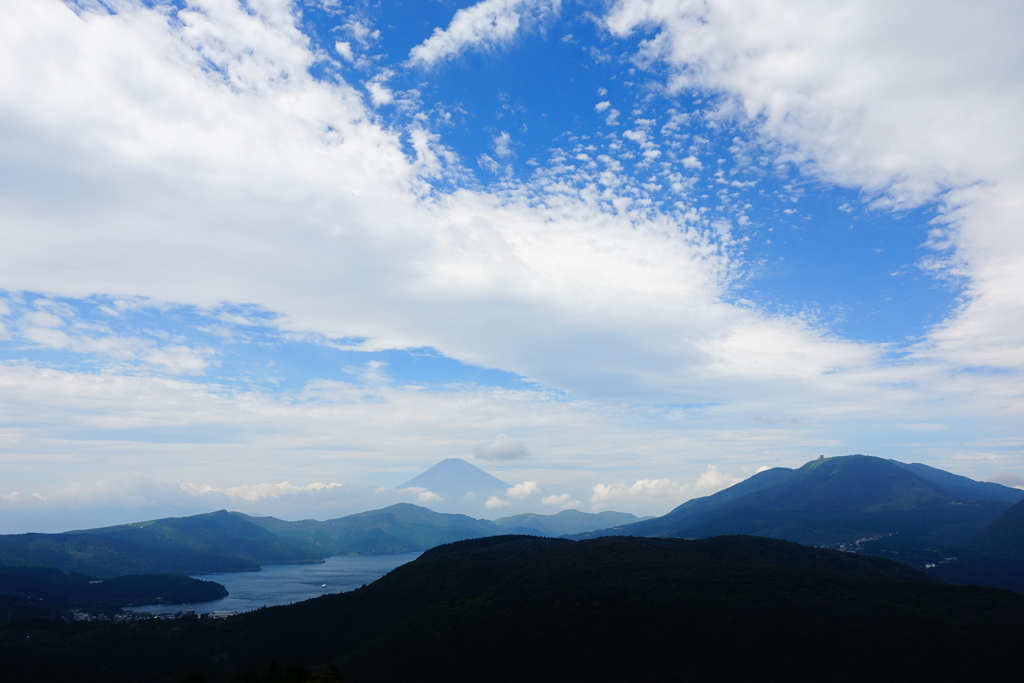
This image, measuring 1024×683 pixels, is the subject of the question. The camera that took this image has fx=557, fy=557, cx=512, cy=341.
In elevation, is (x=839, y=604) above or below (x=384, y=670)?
above

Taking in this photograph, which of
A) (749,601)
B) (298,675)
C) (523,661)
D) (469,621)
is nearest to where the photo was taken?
(298,675)

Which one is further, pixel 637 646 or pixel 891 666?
pixel 637 646

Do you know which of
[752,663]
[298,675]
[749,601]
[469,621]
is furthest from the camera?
[469,621]

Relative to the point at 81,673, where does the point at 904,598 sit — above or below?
above

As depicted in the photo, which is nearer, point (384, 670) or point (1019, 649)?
point (1019, 649)

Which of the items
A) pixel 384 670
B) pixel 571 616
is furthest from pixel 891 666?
pixel 384 670

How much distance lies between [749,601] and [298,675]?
13424cm

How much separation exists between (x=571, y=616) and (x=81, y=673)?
543 ft

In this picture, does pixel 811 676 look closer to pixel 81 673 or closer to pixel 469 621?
Answer: pixel 469 621

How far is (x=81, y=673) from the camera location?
187000mm

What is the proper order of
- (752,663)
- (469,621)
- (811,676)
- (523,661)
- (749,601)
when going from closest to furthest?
(811,676) → (752,663) → (523,661) → (749,601) → (469,621)

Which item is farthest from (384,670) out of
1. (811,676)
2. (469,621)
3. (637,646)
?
(811,676)

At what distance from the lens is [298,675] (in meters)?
120

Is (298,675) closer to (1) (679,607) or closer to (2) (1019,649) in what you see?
(1) (679,607)
